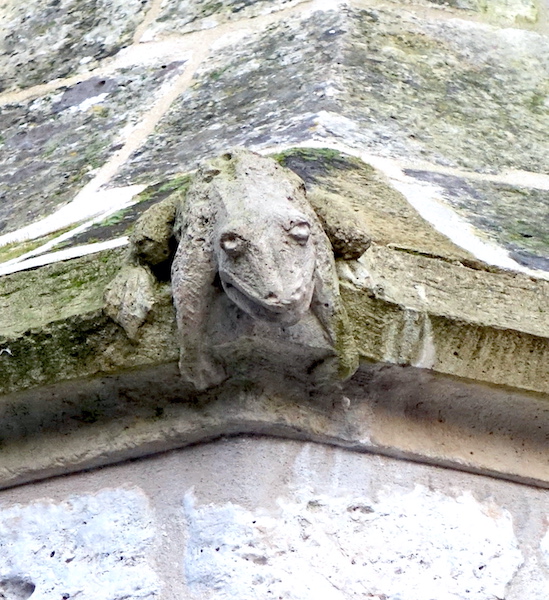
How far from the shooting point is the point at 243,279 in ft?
5.08

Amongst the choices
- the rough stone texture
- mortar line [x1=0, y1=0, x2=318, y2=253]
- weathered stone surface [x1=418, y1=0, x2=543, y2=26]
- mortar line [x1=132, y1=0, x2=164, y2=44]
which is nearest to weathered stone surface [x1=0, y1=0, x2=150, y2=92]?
mortar line [x1=132, y1=0, x2=164, y2=44]

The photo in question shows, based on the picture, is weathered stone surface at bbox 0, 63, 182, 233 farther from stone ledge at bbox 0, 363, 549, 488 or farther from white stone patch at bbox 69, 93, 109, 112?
stone ledge at bbox 0, 363, 549, 488

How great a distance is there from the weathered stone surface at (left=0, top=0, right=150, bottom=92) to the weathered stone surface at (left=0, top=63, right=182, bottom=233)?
0.12 metres

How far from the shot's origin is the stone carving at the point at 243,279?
1.56 meters

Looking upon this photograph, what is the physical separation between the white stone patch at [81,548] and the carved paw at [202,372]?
0.15 metres

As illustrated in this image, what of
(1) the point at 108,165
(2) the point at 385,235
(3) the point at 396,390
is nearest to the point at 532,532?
(3) the point at 396,390

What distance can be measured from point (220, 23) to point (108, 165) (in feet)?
1.82

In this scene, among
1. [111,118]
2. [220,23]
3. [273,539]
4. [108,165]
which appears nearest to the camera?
[273,539]

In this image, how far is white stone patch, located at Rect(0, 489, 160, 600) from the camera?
169 centimetres

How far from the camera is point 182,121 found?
259 centimetres

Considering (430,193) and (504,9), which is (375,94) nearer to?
(430,193)

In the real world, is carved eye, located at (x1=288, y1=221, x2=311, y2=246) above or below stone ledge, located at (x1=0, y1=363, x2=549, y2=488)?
above

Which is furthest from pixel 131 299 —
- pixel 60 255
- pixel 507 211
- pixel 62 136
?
pixel 62 136

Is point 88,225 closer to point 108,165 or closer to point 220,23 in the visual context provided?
point 108,165
